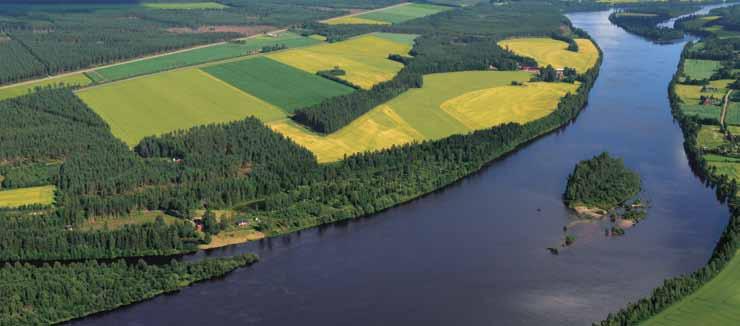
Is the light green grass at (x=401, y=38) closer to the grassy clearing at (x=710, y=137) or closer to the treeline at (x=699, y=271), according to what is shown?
the grassy clearing at (x=710, y=137)

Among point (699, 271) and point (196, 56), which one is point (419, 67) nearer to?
point (196, 56)

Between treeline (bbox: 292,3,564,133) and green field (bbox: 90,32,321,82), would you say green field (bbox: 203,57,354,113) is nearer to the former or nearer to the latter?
treeline (bbox: 292,3,564,133)

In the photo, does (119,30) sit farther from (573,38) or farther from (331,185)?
(331,185)

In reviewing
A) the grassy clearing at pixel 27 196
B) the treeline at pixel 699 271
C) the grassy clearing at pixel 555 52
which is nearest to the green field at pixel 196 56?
the grassy clearing at pixel 555 52

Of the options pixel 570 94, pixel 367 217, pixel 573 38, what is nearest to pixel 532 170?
pixel 367 217

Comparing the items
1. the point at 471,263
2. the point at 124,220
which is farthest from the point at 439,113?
the point at 124,220
